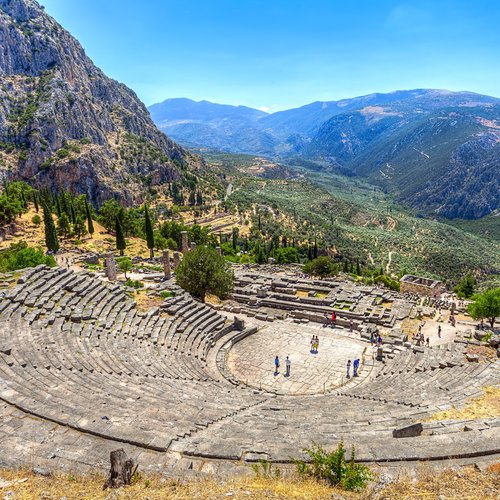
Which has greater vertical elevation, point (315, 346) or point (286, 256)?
point (315, 346)

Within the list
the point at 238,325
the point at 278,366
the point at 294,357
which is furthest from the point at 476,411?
the point at 238,325

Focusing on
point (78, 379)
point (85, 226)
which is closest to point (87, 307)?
point (78, 379)

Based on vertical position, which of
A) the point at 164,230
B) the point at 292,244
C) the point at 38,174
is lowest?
the point at 292,244

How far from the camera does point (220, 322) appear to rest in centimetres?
2906

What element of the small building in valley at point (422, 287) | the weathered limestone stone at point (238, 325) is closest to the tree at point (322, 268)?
the small building in valley at point (422, 287)

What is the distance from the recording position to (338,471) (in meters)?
7.71

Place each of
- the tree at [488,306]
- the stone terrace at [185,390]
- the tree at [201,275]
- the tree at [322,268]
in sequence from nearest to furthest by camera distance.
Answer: the stone terrace at [185,390] → the tree at [488,306] → the tree at [201,275] → the tree at [322,268]

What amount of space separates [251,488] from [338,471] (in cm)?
183

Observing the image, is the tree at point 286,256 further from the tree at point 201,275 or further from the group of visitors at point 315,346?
the group of visitors at point 315,346

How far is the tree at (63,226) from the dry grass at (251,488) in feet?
201

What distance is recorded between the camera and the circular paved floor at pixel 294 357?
21.9 metres

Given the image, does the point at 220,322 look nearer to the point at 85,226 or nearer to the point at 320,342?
the point at 320,342

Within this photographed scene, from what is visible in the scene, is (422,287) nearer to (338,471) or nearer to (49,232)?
(338,471)

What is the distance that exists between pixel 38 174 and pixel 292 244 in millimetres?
71619
